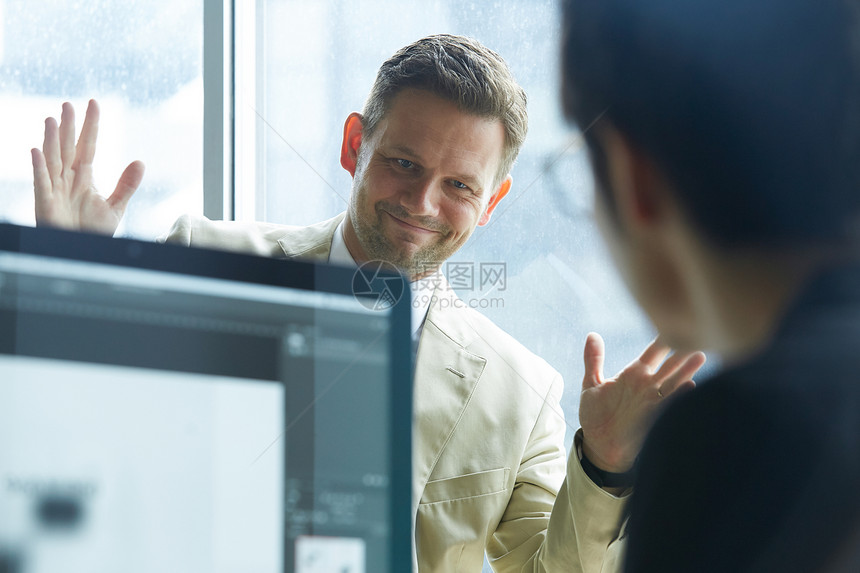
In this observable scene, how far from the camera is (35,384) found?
37 centimetres

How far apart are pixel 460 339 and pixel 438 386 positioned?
0.09 metres

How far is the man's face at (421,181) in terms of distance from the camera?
3.93 ft

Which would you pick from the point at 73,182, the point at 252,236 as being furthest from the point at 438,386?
the point at 73,182

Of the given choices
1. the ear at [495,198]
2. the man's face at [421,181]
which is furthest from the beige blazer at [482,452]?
the ear at [495,198]

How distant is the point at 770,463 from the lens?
36 cm

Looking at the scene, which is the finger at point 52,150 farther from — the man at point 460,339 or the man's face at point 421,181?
the man's face at point 421,181

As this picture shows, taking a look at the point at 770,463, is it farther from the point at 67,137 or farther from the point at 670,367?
the point at 67,137

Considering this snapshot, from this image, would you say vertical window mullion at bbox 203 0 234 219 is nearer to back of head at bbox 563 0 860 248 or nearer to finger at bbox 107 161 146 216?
finger at bbox 107 161 146 216

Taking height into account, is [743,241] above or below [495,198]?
below

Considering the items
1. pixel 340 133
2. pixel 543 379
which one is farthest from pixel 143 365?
pixel 340 133

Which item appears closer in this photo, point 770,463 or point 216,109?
point 770,463

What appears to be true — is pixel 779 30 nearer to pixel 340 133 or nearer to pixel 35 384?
pixel 35 384

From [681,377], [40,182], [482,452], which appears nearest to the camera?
[681,377]

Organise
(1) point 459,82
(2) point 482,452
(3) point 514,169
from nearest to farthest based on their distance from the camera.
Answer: (2) point 482,452, (1) point 459,82, (3) point 514,169
